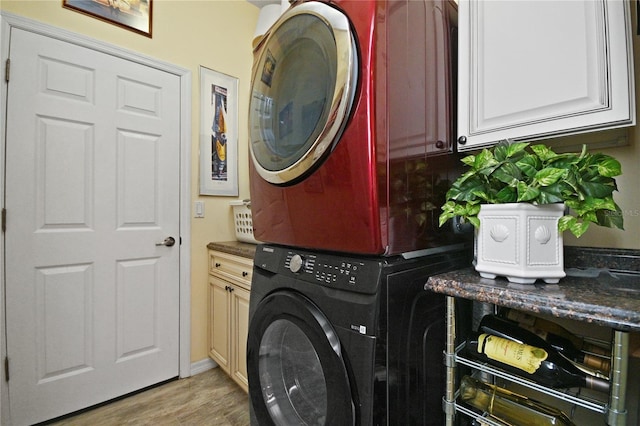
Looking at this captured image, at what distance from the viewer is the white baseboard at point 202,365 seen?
205 centimetres

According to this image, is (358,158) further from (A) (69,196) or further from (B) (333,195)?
(A) (69,196)

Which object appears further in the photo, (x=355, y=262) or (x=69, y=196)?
(x=69, y=196)

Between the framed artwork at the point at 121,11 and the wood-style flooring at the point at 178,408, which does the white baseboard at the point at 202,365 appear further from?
the framed artwork at the point at 121,11

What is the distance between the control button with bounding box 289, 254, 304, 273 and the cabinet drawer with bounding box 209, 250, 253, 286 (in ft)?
2.27

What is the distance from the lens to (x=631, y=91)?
73cm

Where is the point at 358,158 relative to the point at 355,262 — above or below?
above

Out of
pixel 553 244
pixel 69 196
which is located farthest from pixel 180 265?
pixel 553 244

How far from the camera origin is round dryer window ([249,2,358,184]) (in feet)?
2.63

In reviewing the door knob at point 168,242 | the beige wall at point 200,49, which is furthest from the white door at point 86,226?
the beige wall at point 200,49

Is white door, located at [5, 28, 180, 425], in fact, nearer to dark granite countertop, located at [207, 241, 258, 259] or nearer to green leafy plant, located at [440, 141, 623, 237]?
dark granite countertop, located at [207, 241, 258, 259]

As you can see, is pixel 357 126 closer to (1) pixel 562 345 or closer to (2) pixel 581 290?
(2) pixel 581 290

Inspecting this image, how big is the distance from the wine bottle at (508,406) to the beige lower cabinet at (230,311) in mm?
1078

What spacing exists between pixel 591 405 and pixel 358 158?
714mm

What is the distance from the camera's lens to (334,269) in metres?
0.86
